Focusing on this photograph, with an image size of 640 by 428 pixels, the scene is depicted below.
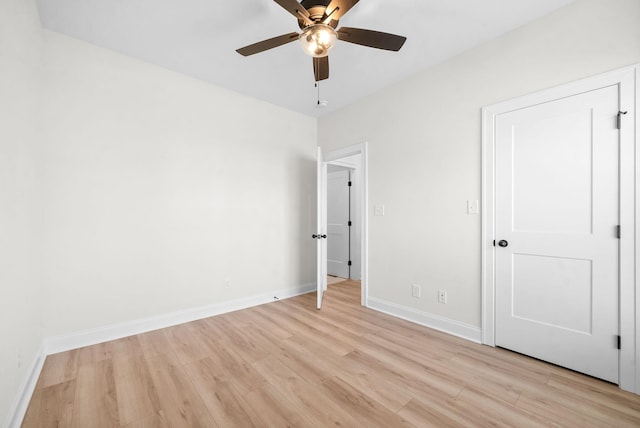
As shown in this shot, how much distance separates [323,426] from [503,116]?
270 cm

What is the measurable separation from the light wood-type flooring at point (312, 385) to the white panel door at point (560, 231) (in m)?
0.28

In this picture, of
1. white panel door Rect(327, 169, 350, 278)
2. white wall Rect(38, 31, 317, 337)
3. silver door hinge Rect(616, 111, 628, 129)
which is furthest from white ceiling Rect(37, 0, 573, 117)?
white panel door Rect(327, 169, 350, 278)

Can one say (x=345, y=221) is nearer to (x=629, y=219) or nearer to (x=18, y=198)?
(x=629, y=219)

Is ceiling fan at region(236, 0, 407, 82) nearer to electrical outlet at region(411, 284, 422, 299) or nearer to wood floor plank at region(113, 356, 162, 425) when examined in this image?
electrical outlet at region(411, 284, 422, 299)

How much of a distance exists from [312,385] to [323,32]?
7.62 ft

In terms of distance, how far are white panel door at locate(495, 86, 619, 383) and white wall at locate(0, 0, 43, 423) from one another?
339cm

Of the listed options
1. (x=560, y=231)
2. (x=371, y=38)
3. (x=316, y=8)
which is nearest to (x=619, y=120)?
(x=560, y=231)

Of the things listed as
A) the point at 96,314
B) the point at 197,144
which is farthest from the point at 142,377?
the point at 197,144

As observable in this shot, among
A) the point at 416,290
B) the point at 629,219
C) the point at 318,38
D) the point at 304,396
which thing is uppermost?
the point at 318,38

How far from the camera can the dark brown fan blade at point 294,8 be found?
1473 millimetres

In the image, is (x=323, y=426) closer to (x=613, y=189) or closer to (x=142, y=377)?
(x=142, y=377)

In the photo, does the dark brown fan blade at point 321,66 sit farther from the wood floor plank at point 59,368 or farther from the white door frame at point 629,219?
the wood floor plank at point 59,368

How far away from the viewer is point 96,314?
2.40 m

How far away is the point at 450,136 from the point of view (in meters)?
2.62
